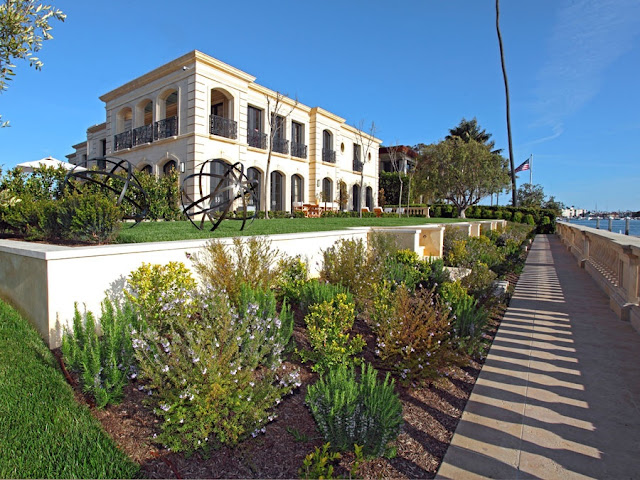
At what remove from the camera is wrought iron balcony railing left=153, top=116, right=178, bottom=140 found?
16406 mm

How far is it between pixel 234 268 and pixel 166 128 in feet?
48.3

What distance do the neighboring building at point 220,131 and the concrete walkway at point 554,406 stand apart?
1388cm

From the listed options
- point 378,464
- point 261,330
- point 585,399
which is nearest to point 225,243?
point 261,330

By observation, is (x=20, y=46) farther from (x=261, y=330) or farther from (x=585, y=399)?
(x=585, y=399)

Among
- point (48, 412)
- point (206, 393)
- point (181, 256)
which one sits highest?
point (181, 256)

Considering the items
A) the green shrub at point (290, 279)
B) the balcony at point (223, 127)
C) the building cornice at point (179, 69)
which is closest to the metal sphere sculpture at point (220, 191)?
the green shrub at point (290, 279)

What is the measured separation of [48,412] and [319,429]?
5.81ft

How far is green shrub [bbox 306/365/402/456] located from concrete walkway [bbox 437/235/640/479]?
0.37 m

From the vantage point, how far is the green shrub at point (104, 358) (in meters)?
2.50

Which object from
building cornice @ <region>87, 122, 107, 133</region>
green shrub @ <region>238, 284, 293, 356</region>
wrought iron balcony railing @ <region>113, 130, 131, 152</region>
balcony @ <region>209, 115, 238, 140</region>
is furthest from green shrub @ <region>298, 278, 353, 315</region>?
building cornice @ <region>87, 122, 107, 133</region>

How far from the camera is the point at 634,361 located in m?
3.40

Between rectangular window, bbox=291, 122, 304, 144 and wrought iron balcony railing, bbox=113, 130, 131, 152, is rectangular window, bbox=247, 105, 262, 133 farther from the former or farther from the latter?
wrought iron balcony railing, bbox=113, 130, 131, 152

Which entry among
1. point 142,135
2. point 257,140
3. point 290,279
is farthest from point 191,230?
point 142,135

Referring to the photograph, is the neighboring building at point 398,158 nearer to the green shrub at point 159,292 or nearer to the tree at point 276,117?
the tree at point 276,117
